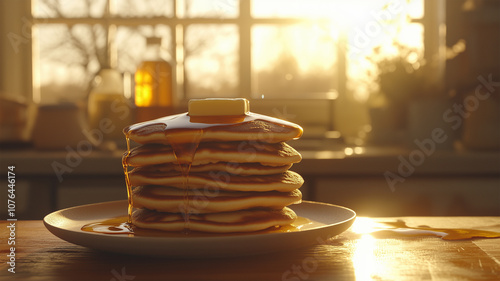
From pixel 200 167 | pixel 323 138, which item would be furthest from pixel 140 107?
pixel 200 167

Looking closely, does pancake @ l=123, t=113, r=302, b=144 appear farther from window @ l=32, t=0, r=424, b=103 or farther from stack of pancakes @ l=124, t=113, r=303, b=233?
window @ l=32, t=0, r=424, b=103

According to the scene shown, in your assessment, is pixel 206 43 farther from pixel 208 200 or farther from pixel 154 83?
pixel 208 200

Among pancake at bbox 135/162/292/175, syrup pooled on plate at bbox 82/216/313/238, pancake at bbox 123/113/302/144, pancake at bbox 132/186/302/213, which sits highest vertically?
pancake at bbox 123/113/302/144

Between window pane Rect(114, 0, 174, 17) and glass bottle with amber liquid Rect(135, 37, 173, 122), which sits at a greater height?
window pane Rect(114, 0, 174, 17)

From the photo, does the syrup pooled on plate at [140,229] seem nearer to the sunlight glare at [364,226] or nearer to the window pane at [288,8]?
the sunlight glare at [364,226]

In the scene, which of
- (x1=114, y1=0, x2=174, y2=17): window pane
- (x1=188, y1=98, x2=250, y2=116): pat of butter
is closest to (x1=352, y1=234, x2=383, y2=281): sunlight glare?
(x1=188, y1=98, x2=250, y2=116): pat of butter

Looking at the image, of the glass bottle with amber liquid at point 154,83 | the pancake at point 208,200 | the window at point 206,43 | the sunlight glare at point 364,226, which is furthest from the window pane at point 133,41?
the pancake at point 208,200
